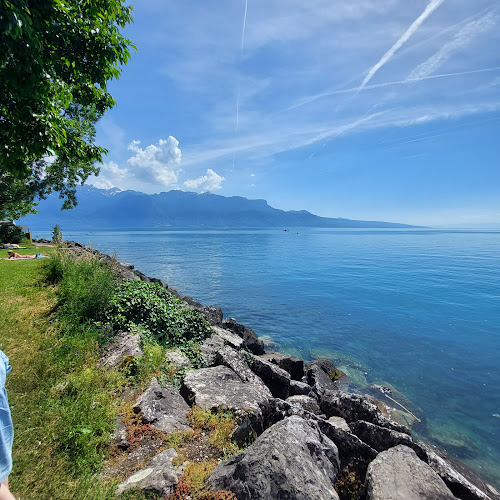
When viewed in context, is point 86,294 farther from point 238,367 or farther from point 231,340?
point 231,340

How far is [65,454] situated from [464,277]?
56.5m

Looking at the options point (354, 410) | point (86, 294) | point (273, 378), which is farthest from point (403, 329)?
point (86, 294)

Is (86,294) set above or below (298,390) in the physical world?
above

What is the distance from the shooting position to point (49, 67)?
210 inches

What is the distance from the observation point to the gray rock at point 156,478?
343 centimetres

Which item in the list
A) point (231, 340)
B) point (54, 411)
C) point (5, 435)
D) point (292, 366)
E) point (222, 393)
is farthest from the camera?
point (292, 366)

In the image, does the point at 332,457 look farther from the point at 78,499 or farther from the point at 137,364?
the point at 137,364

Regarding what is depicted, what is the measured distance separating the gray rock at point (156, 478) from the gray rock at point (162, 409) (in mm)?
840

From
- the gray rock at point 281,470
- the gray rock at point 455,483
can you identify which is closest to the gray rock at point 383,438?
the gray rock at point 455,483

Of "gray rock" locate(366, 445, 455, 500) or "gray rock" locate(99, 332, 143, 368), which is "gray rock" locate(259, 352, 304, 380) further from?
"gray rock" locate(366, 445, 455, 500)

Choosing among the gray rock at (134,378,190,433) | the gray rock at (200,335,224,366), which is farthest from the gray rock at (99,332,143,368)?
the gray rock at (200,335,224,366)

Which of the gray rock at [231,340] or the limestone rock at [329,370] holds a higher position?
the gray rock at [231,340]

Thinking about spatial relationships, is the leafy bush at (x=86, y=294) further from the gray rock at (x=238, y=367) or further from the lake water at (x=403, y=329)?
the gray rock at (x=238, y=367)

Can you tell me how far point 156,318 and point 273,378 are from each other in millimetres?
4460
